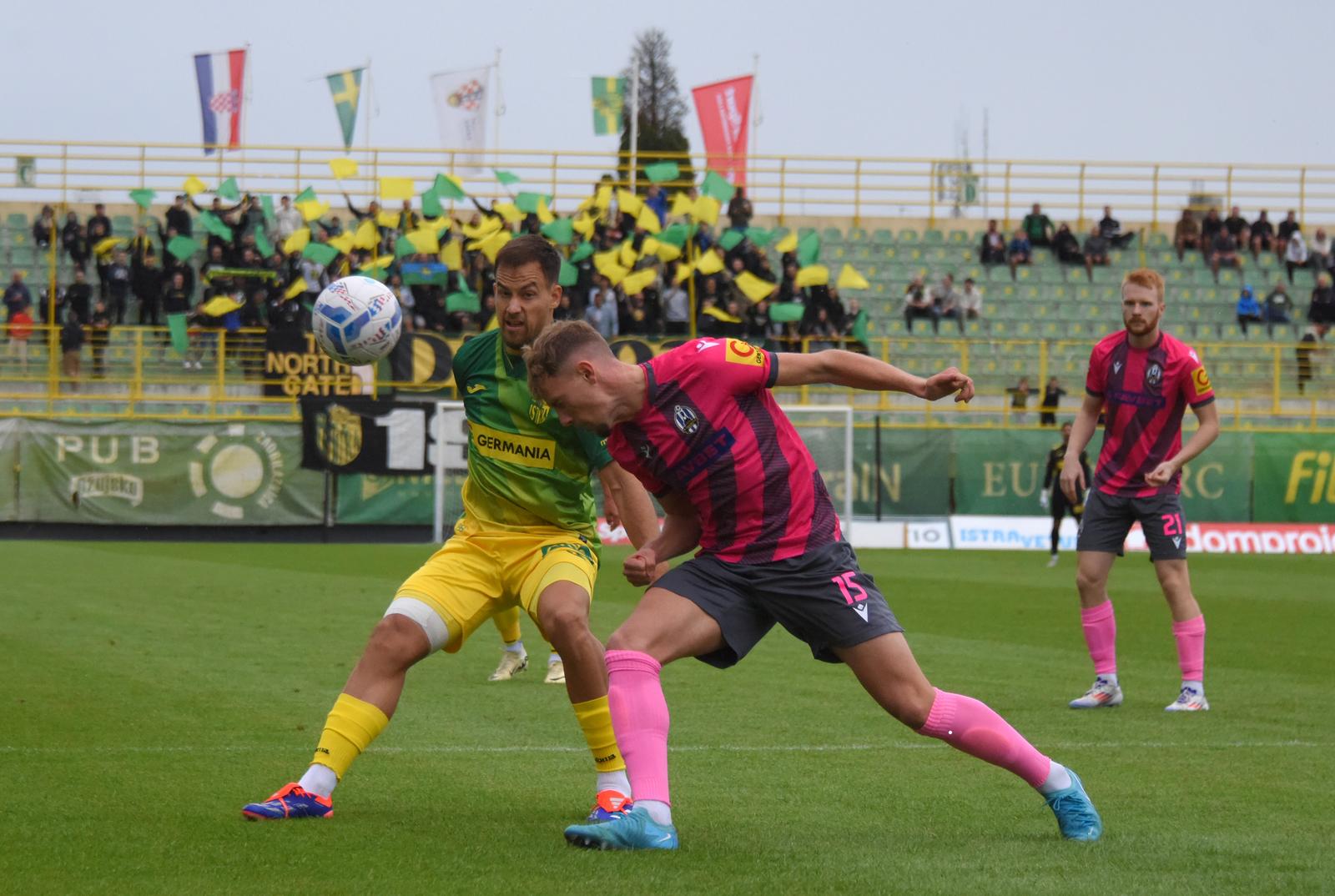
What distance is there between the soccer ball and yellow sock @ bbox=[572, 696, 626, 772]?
6.11ft

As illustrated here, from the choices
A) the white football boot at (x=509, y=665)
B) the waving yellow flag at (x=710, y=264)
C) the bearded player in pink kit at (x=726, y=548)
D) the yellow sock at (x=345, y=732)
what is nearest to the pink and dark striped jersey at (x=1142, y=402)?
the white football boot at (x=509, y=665)

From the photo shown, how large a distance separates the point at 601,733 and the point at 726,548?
97 cm

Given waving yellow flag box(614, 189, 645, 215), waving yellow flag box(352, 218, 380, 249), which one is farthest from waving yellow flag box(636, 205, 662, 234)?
waving yellow flag box(352, 218, 380, 249)

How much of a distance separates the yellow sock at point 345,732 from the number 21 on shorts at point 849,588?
5.33 feet

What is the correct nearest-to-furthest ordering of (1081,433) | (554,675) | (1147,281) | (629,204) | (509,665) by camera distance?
(1147,281) → (1081,433) → (554,675) → (509,665) → (629,204)

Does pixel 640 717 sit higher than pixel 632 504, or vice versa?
pixel 632 504

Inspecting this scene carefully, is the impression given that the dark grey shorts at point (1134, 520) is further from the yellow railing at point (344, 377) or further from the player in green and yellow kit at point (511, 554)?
the yellow railing at point (344, 377)

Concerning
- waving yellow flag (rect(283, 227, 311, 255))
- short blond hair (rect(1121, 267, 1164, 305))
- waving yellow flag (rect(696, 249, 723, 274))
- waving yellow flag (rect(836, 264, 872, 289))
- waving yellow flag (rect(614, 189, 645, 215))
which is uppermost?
waving yellow flag (rect(614, 189, 645, 215))

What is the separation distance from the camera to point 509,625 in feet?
33.4

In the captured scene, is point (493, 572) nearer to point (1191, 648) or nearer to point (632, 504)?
point (632, 504)

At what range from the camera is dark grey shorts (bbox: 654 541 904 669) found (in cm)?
525

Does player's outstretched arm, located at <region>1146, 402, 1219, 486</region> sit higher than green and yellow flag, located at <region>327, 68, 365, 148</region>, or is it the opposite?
green and yellow flag, located at <region>327, 68, 365, 148</region>

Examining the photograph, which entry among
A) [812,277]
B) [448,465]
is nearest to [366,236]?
[448,465]

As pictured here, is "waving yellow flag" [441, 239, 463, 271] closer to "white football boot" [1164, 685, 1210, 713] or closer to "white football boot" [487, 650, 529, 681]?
"white football boot" [487, 650, 529, 681]
